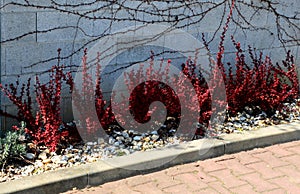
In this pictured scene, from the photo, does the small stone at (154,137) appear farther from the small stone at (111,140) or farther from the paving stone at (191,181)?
the paving stone at (191,181)

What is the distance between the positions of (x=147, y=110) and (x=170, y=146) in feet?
1.45

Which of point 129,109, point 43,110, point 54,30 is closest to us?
point 43,110

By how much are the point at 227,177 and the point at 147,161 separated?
632 millimetres

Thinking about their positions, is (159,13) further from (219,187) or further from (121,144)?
(219,187)

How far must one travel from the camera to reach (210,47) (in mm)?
5527

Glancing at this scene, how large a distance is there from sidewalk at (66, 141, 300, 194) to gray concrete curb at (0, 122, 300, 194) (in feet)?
0.17

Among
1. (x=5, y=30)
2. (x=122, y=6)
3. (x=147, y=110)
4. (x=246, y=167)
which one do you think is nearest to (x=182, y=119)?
(x=147, y=110)

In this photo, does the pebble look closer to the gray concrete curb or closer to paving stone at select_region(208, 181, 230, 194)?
the gray concrete curb

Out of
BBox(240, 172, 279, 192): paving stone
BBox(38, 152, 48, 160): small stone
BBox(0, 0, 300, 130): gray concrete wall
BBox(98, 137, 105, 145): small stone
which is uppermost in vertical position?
BBox(0, 0, 300, 130): gray concrete wall

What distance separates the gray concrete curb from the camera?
381 centimetres

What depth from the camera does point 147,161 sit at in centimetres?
424

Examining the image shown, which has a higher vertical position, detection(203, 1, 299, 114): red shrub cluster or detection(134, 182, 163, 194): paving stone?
detection(203, 1, 299, 114): red shrub cluster

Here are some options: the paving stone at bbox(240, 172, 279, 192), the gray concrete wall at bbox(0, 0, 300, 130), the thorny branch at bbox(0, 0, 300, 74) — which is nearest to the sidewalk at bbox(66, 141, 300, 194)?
the paving stone at bbox(240, 172, 279, 192)

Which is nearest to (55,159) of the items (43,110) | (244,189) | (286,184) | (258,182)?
(43,110)
